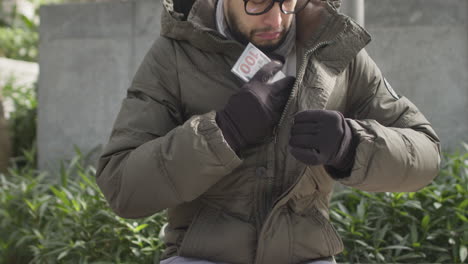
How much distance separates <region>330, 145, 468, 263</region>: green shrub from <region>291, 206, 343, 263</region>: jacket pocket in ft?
3.84

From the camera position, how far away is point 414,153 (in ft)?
6.97

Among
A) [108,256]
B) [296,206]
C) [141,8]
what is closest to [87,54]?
[141,8]

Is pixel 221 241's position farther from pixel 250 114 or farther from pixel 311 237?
pixel 250 114

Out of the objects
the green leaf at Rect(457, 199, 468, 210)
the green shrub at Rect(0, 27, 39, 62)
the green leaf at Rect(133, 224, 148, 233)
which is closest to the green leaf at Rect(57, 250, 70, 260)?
the green leaf at Rect(133, 224, 148, 233)

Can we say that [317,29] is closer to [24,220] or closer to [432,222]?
[432,222]

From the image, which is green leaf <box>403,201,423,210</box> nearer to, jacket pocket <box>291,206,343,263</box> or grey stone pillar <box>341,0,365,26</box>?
grey stone pillar <box>341,0,365,26</box>

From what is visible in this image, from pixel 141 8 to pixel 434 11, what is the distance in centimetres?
231

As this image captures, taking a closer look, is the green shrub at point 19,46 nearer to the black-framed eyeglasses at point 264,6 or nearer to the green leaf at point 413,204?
the green leaf at point 413,204

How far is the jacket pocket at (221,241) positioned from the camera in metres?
2.15

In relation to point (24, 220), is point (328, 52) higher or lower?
higher

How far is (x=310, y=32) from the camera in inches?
91.9

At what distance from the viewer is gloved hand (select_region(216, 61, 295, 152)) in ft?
6.59

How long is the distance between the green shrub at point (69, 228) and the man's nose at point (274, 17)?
1.75m

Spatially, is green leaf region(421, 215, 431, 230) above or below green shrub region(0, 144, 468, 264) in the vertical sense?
above
